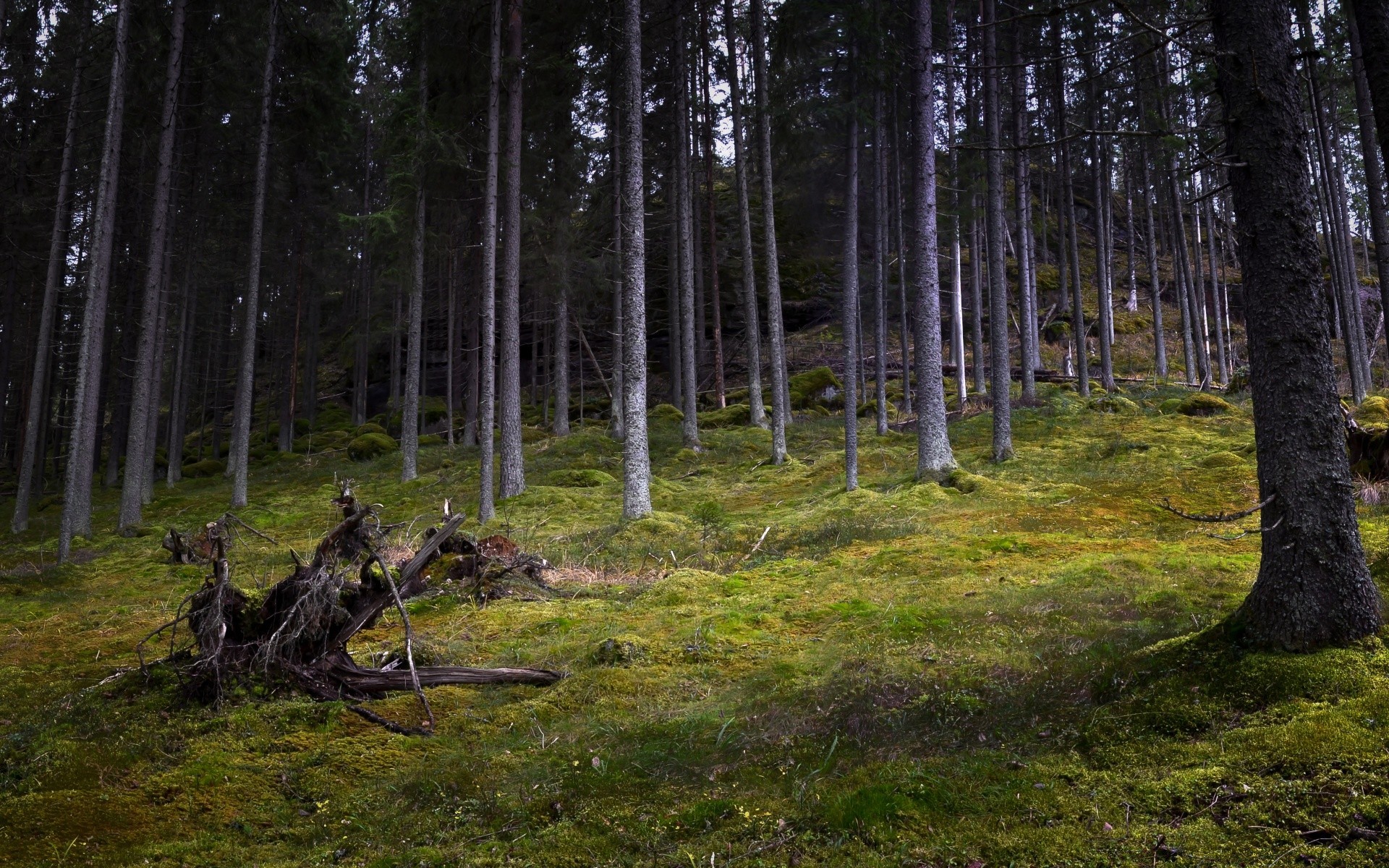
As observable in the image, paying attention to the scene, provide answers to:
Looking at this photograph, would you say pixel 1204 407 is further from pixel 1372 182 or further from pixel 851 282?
pixel 851 282

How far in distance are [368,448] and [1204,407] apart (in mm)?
27962

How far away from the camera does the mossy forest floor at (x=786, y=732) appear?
10.7 ft

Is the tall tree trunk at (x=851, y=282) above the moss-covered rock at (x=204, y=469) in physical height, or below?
above

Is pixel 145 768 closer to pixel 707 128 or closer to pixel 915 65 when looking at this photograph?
pixel 915 65

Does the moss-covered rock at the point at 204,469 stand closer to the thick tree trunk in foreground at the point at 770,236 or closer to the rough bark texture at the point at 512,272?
the rough bark texture at the point at 512,272

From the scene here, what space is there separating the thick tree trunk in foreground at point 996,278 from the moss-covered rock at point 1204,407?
6.88m

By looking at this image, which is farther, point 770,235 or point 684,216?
point 684,216

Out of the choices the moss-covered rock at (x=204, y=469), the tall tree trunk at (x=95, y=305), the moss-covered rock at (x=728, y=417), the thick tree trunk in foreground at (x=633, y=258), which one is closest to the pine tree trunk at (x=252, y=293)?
the tall tree trunk at (x=95, y=305)

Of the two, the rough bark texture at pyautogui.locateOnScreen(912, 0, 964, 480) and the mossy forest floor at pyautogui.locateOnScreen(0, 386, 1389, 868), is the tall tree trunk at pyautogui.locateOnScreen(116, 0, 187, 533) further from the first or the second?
the rough bark texture at pyautogui.locateOnScreen(912, 0, 964, 480)

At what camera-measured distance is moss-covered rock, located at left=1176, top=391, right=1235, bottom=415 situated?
793 inches

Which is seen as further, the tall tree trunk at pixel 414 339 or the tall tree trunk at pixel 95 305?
the tall tree trunk at pixel 414 339

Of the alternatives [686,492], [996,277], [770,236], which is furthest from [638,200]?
[996,277]

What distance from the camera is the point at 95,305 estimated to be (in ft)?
56.9

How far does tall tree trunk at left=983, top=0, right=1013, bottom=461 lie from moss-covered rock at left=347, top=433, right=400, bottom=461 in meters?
22.6
